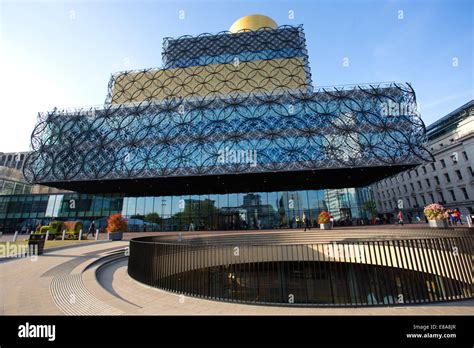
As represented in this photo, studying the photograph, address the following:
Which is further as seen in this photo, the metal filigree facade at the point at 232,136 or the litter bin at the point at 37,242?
the metal filigree facade at the point at 232,136

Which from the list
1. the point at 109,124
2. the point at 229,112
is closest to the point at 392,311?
the point at 229,112

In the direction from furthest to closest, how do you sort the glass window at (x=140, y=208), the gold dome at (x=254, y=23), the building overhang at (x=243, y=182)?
the gold dome at (x=254, y=23), the glass window at (x=140, y=208), the building overhang at (x=243, y=182)

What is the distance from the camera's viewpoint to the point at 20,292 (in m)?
6.47

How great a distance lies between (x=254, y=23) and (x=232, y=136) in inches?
1335

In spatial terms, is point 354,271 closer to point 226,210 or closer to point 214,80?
point 226,210

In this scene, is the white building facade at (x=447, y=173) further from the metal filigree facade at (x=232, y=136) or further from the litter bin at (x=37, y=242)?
the litter bin at (x=37, y=242)

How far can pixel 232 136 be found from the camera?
30.5 meters

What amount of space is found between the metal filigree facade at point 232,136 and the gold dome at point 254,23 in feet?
85.8

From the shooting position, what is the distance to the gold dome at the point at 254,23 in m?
48.3

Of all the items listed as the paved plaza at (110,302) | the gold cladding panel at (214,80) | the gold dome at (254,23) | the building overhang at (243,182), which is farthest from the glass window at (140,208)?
the gold dome at (254,23)

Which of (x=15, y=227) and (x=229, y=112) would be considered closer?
(x=229, y=112)

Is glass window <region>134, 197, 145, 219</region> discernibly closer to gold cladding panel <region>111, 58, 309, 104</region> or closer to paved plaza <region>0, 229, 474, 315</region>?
gold cladding panel <region>111, 58, 309, 104</region>
